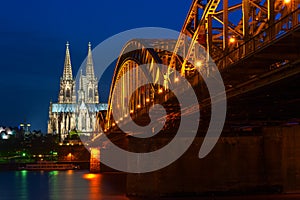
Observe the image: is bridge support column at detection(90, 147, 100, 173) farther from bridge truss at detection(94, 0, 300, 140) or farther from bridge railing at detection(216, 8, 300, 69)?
bridge railing at detection(216, 8, 300, 69)

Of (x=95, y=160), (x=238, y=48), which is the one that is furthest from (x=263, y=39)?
(x=95, y=160)

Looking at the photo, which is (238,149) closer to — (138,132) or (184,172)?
(184,172)

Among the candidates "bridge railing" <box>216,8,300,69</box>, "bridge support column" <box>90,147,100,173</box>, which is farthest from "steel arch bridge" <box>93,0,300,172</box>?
"bridge support column" <box>90,147,100,173</box>

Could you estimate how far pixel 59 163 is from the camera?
151625 mm

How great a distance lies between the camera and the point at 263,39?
26.2 meters

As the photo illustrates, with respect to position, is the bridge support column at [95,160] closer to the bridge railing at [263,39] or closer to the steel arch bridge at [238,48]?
the steel arch bridge at [238,48]

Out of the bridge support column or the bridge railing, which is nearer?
the bridge railing

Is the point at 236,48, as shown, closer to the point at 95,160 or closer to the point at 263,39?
the point at 263,39

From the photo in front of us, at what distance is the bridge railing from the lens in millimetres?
22413

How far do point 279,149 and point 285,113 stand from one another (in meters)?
11.1

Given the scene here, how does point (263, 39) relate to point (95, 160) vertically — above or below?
above

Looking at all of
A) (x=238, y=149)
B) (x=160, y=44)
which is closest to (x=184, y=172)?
(x=238, y=149)

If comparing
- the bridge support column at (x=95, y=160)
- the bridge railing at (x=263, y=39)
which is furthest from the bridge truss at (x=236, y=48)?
the bridge support column at (x=95, y=160)

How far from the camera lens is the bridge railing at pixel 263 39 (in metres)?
22.4
